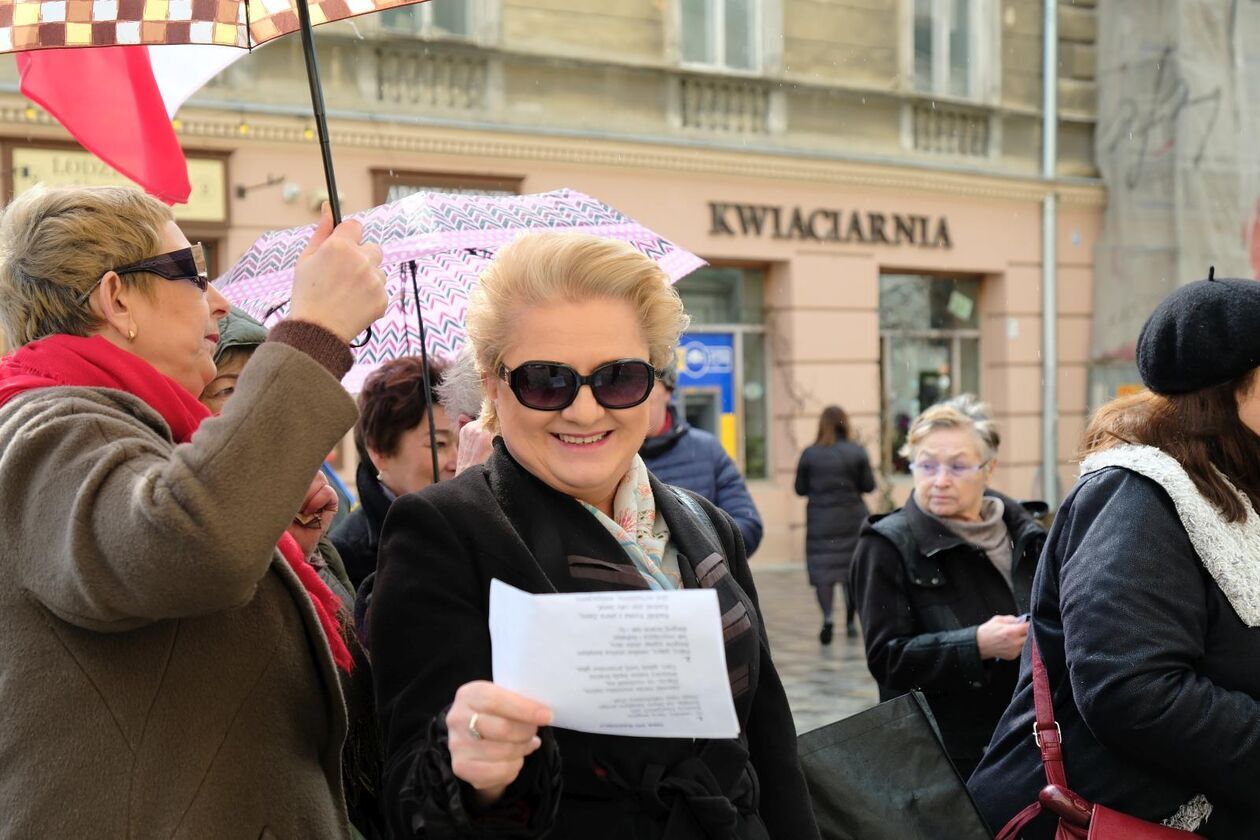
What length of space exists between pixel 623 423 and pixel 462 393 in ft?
3.92

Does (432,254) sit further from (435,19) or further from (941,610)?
(435,19)

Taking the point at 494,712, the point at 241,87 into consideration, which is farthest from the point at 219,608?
the point at 241,87

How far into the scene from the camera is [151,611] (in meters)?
1.69

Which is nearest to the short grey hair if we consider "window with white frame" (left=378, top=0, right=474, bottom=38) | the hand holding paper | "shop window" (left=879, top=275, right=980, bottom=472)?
the hand holding paper

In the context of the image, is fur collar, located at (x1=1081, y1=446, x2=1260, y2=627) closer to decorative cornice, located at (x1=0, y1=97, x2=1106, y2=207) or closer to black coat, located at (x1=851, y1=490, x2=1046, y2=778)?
black coat, located at (x1=851, y1=490, x2=1046, y2=778)

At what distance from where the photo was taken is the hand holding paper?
1.57 m

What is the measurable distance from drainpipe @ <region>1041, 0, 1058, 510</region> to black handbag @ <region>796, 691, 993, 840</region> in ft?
45.4

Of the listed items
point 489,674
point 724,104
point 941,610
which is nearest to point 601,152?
point 724,104

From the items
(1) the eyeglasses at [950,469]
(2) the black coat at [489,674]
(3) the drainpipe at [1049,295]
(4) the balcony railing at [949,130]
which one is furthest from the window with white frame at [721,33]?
(2) the black coat at [489,674]

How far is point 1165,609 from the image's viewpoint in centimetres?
230

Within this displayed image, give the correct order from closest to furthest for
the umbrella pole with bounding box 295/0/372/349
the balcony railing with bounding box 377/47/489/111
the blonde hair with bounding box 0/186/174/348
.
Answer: the blonde hair with bounding box 0/186/174/348
the umbrella pole with bounding box 295/0/372/349
the balcony railing with bounding box 377/47/489/111

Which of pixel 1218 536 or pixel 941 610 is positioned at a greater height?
pixel 1218 536

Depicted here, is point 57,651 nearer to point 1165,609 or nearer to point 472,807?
point 472,807

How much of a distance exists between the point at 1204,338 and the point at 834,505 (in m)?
8.15
